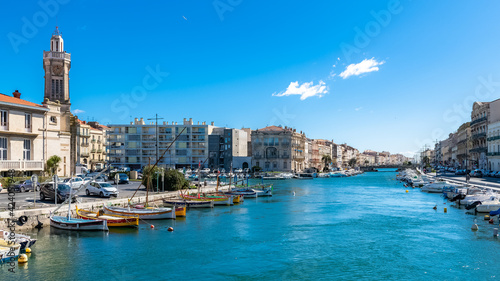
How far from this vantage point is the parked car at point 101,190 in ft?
127

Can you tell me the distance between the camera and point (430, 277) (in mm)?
19031

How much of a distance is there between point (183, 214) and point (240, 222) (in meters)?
5.23

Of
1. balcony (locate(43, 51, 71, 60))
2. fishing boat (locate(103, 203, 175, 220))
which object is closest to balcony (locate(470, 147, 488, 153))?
fishing boat (locate(103, 203, 175, 220))

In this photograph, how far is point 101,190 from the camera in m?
38.8

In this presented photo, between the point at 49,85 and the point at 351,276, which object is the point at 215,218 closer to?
the point at 351,276

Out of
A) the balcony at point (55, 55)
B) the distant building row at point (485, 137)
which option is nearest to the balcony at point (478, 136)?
the distant building row at point (485, 137)

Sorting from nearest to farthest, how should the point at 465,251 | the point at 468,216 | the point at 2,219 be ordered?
the point at 465,251 < the point at 2,219 < the point at 468,216

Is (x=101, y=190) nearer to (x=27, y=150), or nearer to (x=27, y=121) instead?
(x=27, y=150)

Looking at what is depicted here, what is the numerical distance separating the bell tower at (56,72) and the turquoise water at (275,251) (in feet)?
122

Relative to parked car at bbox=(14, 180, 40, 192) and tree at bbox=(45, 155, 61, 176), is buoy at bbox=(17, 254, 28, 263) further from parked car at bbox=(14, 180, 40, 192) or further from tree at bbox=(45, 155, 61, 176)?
tree at bbox=(45, 155, 61, 176)

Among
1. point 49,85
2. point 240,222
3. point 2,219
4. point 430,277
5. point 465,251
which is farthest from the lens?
point 49,85

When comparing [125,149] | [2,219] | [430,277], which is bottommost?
[430,277]

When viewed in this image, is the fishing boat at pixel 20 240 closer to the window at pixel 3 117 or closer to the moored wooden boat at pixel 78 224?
the moored wooden boat at pixel 78 224

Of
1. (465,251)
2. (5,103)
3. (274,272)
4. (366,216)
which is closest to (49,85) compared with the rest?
(5,103)
